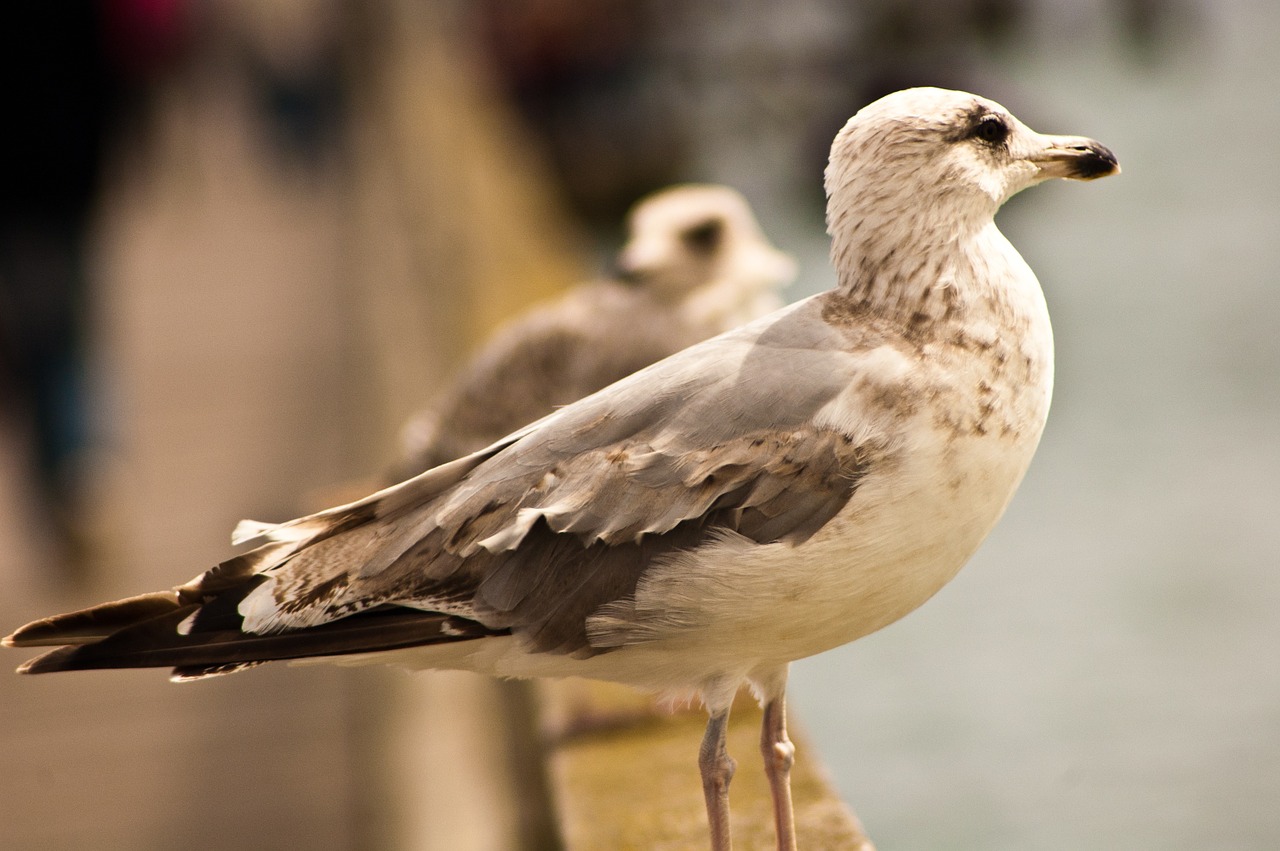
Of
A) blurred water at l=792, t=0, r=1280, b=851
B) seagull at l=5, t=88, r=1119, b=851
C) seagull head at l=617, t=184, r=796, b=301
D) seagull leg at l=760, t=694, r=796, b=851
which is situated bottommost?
blurred water at l=792, t=0, r=1280, b=851

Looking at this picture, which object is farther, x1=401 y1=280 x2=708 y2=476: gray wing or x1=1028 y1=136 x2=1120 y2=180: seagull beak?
x1=401 y1=280 x2=708 y2=476: gray wing

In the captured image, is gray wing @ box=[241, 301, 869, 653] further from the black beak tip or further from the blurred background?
the blurred background

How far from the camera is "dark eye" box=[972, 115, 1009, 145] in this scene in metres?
2.36

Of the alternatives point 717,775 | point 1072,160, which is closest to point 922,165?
point 1072,160

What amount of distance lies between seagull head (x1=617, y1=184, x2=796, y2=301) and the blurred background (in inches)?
37.8

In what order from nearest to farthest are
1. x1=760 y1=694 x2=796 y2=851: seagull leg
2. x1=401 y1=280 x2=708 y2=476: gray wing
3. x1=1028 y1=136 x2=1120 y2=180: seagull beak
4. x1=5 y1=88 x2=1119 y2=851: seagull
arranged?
x1=5 y1=88 x2=1119 y2=851: seagull → x1=1028 y1=136 x2=1120 y2=180: seagull beak → x1=760 y1=694 x2=796 y2=851: seagull leg → x1=401 y1=280 x2=708 y2=476: gray wing

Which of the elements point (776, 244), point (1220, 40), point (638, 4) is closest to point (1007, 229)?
point (776, 244)

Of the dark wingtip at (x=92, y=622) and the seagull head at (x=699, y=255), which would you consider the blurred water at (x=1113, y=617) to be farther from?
the dark wingtip at (x=92, y=622)

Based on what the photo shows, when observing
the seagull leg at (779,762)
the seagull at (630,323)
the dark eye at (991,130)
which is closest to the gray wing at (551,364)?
the seagull at (630,323)

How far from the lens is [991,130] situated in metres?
2.38

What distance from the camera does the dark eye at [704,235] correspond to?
398 centimetres

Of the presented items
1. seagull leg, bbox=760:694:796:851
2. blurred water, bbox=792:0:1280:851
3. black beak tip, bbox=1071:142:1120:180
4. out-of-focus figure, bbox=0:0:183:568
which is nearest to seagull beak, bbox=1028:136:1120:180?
black beak tip, bbox=1071:142:1120:180

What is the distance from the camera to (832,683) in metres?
8.71

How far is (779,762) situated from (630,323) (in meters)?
1.58
